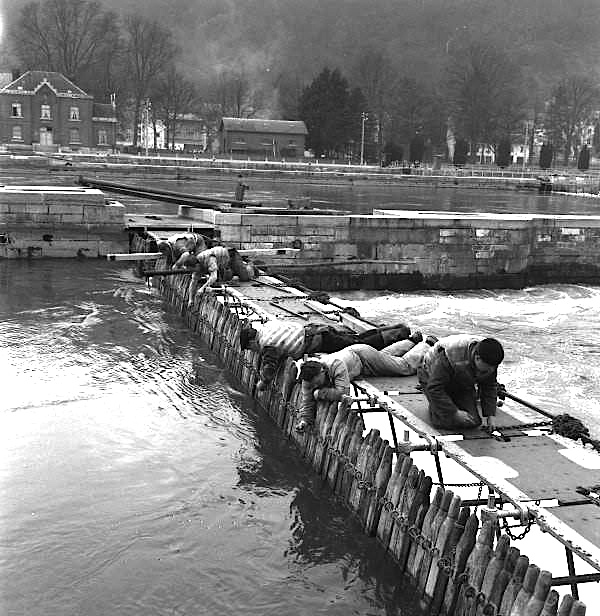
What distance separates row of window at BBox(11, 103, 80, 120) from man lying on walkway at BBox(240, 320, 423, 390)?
92.5 m

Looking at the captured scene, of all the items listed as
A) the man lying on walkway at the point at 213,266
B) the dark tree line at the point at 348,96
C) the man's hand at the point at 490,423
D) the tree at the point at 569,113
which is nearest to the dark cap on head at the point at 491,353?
the man's hand at the point at 490,423

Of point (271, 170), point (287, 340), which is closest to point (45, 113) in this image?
point (271, 170)

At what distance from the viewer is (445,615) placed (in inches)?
318

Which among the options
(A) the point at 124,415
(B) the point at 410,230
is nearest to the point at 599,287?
(B) the point at 410,230

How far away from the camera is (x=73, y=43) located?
386 ft

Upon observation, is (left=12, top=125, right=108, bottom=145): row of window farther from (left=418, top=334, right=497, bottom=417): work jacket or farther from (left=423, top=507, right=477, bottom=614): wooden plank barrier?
(left=423, top=507, right=477, bottom=614): wooden plank barrier

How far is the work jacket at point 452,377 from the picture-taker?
9.44 m

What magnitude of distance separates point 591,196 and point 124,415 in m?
69.2

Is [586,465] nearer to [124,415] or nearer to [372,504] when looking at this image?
[372,504]

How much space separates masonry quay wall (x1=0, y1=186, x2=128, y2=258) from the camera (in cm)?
2933

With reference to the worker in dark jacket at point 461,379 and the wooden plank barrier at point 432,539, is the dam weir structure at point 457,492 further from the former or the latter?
the worker in dark jacket at point 461,379

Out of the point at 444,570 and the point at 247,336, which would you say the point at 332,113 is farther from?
the point at 444,570

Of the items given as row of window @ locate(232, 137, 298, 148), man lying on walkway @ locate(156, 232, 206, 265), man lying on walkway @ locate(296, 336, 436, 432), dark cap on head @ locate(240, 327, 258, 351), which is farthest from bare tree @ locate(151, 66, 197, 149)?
man lying on walkway @ locate(296, 336, 436, 432)

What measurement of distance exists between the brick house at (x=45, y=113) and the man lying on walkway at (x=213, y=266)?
3169 inches
